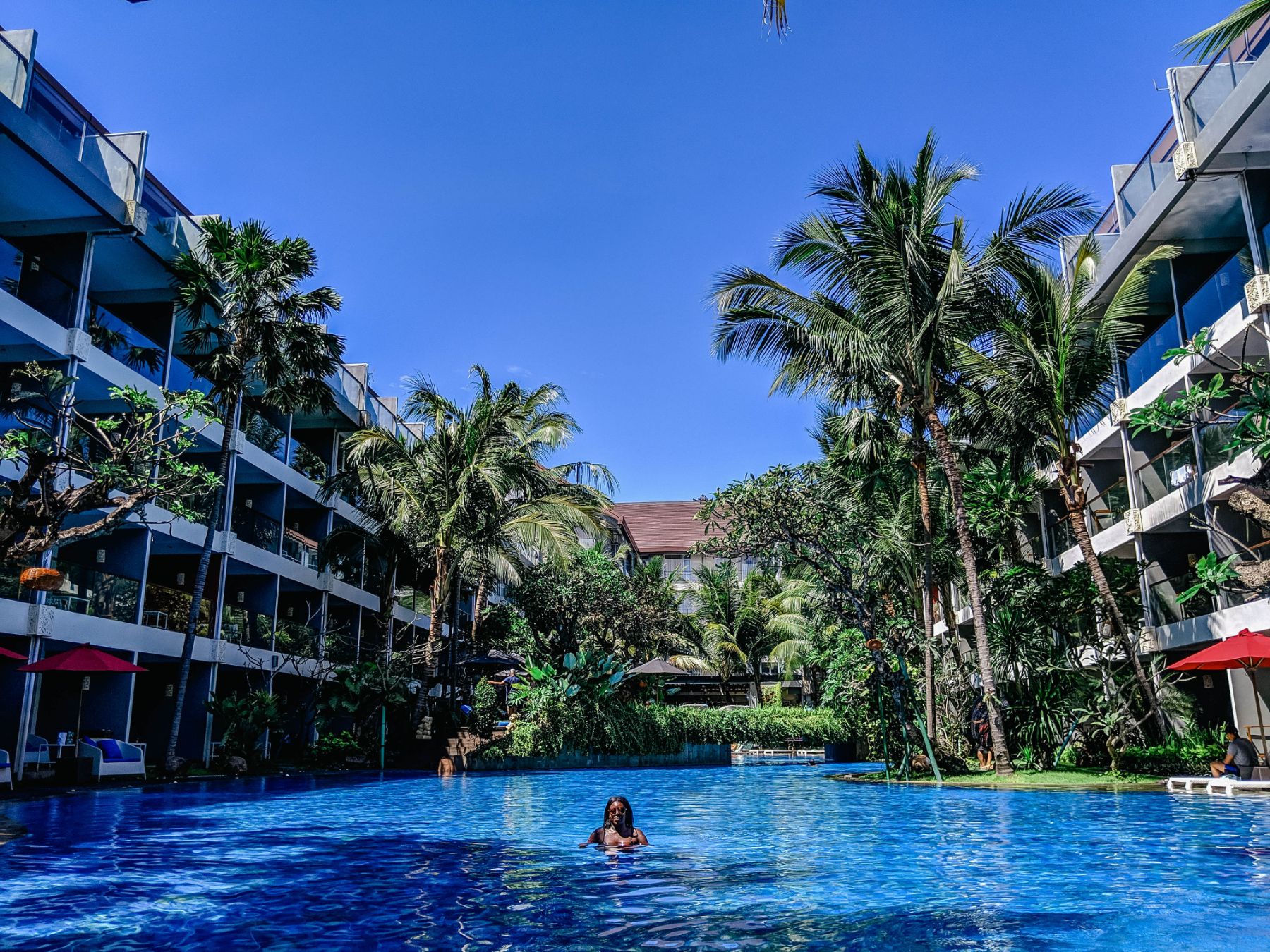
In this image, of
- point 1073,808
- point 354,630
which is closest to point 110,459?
point 1073,808

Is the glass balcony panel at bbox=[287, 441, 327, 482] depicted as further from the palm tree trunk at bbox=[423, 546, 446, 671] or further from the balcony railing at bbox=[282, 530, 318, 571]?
the palm tree trunk at bbox=[423, 546, 446, 671]

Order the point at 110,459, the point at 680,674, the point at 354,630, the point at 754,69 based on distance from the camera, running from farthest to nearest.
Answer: the point at 354,630 < the point at 680,674 < the point at 110,459 < the point at 754,69

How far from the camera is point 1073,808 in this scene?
A: 1245cm

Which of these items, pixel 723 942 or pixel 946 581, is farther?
pixel 946 581

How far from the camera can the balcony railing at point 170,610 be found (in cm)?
2061

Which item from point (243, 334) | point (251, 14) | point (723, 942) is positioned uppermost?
point (243, 334)

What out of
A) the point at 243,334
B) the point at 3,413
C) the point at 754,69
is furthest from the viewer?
the point at 243,334

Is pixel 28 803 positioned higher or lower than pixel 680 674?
lower

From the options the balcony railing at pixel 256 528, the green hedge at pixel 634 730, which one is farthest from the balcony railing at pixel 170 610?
the green hedge at pixel 634 730

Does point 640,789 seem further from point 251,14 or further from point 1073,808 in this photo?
point 251,14

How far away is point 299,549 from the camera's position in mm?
27188

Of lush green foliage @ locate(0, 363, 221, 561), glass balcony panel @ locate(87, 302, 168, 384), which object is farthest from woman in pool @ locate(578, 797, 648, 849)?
glass balcony panel @ locate(87, 302, 168, 384)

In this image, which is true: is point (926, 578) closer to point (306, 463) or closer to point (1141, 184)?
point (1141, 184)

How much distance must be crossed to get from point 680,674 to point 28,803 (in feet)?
57.3
